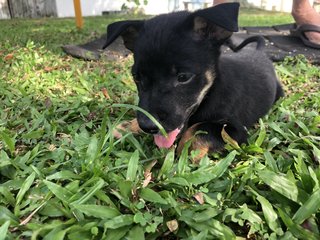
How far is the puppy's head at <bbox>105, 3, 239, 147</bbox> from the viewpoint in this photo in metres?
2.45

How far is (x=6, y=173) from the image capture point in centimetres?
225

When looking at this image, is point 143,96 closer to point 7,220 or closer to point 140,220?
point 140,220

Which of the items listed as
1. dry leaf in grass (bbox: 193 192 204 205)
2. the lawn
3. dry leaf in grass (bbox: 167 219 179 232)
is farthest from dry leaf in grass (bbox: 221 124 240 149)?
dry leaf in grass (bbox: 167 219 179 232)

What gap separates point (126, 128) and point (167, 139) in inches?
18.4

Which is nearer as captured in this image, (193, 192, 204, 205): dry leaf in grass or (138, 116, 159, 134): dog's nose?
(193, 192, 204, 205): dry leaf in grass

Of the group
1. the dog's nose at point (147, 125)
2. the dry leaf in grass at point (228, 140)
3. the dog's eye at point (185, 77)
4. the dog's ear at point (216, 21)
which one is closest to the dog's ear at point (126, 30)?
the dog's ear at point (216, 21)

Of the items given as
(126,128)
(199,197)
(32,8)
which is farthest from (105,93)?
(32,8)

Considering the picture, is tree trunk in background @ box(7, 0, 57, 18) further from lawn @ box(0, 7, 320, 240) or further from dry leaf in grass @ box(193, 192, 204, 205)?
dry leaf in grass @ box(193, 192, 204, 205)

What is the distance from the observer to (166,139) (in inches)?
102

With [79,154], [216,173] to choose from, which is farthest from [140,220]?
[79,154]

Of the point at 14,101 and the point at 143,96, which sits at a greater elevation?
the point at 143,96

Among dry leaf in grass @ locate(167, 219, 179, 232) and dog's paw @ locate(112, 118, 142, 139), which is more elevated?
dry leaf in grass @ locate(167, 219, 179, 232)

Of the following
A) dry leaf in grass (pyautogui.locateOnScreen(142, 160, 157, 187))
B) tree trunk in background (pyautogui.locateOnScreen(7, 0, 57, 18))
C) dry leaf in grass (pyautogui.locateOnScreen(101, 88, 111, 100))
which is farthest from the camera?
tree trunk in background (pyautogui.locateOnScreen(7, 0, 57, 18))

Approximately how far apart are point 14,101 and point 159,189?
2128 millimetres
